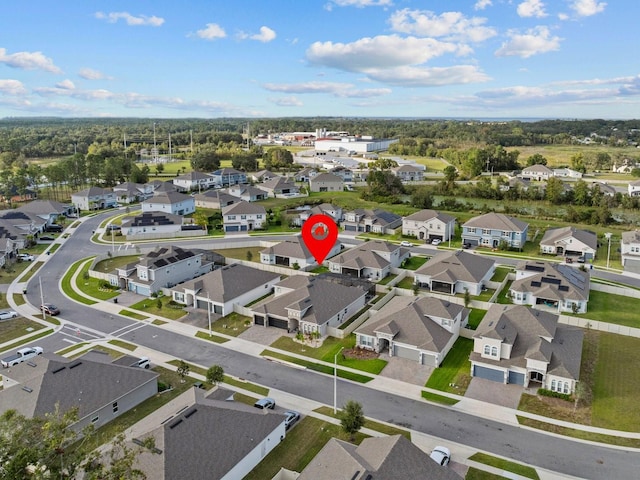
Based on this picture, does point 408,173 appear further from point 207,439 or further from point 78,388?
point 207,439

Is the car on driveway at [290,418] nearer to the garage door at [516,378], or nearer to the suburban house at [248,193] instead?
the garage door at [516,378]

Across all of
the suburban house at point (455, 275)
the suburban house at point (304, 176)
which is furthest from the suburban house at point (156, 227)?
the suburban house at point (304, 176)

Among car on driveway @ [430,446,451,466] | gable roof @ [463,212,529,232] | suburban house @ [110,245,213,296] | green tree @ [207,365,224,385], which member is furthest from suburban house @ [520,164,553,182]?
green tree @ [207,365,224,385]

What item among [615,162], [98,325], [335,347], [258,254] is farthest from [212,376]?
[615,162]

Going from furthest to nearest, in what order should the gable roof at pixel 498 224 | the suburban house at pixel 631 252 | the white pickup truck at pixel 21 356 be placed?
the gable roof at pixel 498 224, the suburban house at pixel 631 252, the white pickup truck at pixel 21 356

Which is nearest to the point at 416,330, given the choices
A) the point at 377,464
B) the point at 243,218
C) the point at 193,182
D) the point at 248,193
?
the point at 377,464

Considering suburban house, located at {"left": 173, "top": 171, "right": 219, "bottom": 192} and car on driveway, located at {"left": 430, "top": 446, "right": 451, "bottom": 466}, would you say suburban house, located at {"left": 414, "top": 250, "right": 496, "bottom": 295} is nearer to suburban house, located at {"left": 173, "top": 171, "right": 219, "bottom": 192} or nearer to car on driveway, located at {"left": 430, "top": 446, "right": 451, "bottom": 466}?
car on driveway, located at {"left": 430, "top": 446, "right": 451, "bottom": 466}
